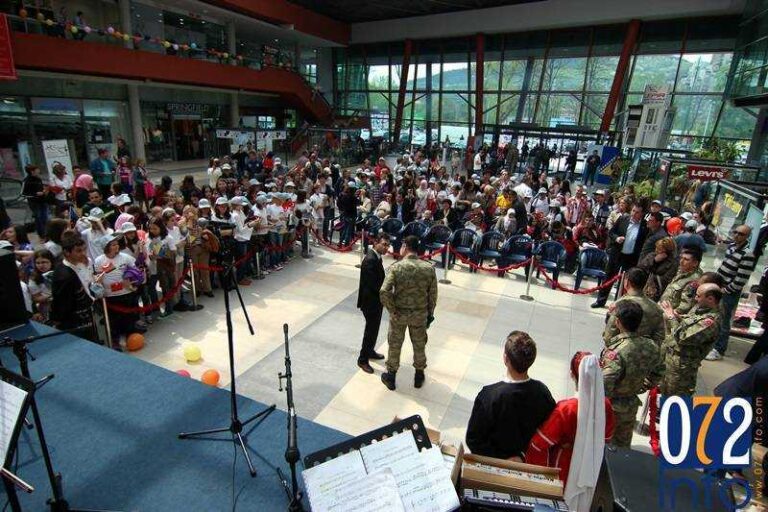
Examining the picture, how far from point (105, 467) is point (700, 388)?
697 cm

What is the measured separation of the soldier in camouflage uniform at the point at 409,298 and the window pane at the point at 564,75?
2358 centimetres

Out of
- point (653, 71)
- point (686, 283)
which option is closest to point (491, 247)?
point (686, 283)

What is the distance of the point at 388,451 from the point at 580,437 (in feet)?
4.61

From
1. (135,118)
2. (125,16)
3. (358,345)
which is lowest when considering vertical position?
(358,345)

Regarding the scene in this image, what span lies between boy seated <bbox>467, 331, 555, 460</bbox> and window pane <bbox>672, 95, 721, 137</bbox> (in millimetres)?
24763

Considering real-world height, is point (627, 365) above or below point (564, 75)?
below

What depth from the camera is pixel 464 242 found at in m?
10.3

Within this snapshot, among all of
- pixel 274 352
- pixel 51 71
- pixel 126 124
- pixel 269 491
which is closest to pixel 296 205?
pixel 274 352

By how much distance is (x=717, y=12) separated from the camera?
19703 millimetres

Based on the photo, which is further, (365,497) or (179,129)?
(179,129)

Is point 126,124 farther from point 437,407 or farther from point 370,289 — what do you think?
point 437,407

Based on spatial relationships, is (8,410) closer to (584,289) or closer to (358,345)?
(358,345)

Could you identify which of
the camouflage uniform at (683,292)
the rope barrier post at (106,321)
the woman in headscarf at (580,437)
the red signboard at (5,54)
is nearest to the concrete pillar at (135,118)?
the red signboard at (5,54)

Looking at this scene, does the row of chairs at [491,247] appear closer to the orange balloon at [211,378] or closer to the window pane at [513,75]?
the orange balloon at [211,378]
